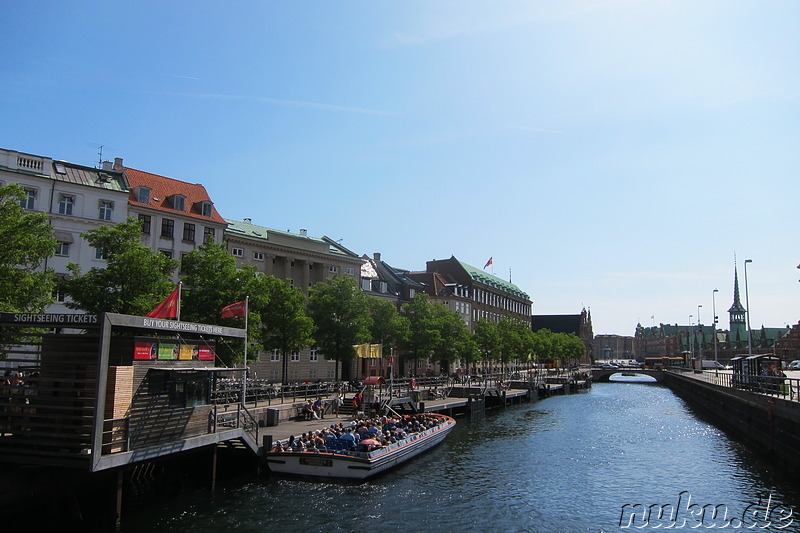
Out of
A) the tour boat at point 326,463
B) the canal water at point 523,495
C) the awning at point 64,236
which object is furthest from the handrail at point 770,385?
the awning at point 64,236

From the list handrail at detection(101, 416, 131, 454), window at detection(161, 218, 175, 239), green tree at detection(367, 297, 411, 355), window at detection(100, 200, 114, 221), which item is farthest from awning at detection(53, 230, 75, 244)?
handrail at detection(101, 416, 131, 454)

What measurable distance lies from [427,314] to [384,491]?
47.0 metres

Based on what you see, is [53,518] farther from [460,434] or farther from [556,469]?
[460,434]

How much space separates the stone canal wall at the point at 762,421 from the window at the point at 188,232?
1906 inches

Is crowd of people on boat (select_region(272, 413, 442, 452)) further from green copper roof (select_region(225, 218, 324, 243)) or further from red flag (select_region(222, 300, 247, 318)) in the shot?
green copper roof (select_region(225, 218, 324, 243))

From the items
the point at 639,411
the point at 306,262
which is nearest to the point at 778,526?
the point at 639,411

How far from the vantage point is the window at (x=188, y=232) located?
191 feet

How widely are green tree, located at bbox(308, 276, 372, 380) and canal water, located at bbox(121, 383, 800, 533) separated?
671 inches

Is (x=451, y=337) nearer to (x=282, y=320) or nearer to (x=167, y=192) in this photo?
(x=282, y=320)

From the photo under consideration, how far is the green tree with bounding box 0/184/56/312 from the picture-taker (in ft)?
84.0

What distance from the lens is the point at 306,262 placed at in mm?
71250

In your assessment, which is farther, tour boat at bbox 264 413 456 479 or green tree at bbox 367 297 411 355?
green tree at bbox 367 297 411 355

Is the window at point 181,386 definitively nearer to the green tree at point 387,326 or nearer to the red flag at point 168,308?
the red flag at point 168,308

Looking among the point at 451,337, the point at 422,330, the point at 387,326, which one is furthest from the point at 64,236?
the point at 451,337
